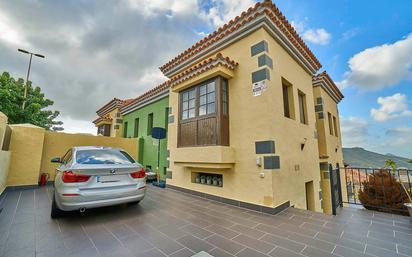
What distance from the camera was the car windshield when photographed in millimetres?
3315

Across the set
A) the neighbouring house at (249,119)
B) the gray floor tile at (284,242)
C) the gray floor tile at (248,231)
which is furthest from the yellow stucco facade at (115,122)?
the gray floor tile at (284,242)

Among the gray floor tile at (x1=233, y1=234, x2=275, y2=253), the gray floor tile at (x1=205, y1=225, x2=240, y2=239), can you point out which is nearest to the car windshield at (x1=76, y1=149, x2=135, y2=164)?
the gray floor tile at (x1=205, y1=225, x2=240, y2=239)

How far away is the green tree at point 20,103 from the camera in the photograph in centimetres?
878

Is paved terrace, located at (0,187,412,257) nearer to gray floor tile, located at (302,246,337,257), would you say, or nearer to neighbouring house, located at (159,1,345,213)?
gray floor tile, located at (302,246,337,257)

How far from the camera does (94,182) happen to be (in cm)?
299

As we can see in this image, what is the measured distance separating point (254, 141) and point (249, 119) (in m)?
0.61

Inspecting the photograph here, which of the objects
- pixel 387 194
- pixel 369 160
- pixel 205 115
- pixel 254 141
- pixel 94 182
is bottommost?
pixel 387 194

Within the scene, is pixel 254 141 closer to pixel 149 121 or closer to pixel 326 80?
pixel 326 80

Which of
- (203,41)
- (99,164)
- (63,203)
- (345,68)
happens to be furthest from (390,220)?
(345,68)

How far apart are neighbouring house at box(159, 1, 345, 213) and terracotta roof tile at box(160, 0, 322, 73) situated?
25 mm

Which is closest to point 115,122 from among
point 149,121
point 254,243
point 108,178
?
point 149,121

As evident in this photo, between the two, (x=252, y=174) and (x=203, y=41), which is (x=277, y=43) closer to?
(x=203, y=41)

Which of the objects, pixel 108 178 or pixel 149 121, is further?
pixel 149 121

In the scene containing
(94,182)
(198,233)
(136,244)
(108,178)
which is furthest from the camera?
(108,178)
